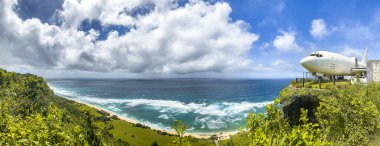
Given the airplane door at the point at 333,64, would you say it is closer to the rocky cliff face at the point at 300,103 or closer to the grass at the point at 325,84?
the grass at the point at 325,84

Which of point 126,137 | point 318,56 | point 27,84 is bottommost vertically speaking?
point 126,137

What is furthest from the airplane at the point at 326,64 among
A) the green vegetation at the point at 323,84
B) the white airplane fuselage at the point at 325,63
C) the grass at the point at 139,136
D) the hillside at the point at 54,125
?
the grass at the point at 139,136

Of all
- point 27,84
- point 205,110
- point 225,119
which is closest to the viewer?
point 225,119

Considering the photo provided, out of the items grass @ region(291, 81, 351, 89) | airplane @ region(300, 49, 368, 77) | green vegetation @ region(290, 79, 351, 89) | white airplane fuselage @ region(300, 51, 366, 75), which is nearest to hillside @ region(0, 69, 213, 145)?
grass @ region(291, 81, 351, 89)

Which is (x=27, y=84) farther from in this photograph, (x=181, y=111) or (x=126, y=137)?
(x=181, y=111)

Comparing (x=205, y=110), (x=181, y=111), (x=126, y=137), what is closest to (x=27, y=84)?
(x=126, y=137)

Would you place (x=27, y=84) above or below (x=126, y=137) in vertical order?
above
